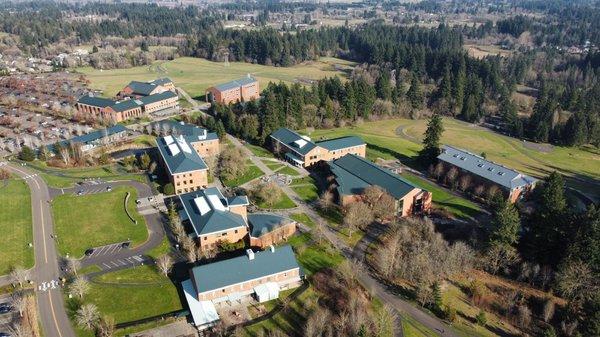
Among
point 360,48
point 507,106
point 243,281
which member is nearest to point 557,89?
point 507,106

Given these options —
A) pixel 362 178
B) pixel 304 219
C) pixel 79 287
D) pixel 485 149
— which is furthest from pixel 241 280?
pixel 485 149

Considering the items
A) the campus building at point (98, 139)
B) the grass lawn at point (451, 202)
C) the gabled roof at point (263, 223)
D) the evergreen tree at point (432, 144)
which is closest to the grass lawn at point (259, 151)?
the campus building at point (98, 139)

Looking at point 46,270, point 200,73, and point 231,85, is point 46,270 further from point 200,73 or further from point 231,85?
point 200,73

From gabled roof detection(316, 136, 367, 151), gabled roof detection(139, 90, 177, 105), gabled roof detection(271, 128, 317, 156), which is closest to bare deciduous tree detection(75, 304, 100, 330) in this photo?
gabled roof detection(271, 128, 317, 156)

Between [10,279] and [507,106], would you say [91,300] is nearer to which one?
[10,279]

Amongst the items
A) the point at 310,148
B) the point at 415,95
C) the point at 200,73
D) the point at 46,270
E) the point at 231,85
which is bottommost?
the point at 46,270

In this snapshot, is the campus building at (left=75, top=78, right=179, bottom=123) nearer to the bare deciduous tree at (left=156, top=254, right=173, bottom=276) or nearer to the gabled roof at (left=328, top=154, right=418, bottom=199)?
the gabled roof at (left=328, top=154, right=418, bottom=199)
